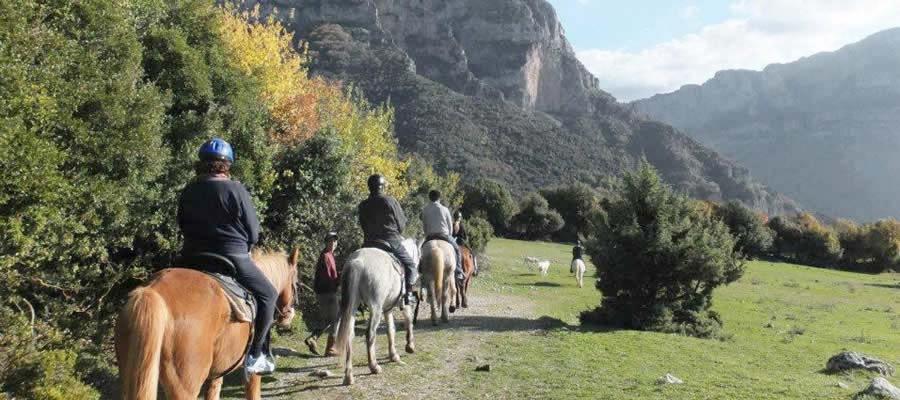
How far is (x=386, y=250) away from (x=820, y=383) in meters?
8.91

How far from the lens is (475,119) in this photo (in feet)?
407

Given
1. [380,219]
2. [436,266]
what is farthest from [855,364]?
[380,219]

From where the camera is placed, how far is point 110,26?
1065 centimetres

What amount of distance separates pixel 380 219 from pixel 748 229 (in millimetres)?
68339

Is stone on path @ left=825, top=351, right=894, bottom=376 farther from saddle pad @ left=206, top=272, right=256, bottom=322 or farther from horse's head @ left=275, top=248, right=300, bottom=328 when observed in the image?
saddle pad @ left=206, top=272, right=256, bottom=322

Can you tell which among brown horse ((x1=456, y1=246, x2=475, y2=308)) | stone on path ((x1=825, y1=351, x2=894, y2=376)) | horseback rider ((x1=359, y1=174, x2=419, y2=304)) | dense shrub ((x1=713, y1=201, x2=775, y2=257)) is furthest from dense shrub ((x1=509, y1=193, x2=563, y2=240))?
horseback rider ((x1=359, y1=174, x2=419, y2=304))

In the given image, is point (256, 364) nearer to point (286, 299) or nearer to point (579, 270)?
point (286, 299)

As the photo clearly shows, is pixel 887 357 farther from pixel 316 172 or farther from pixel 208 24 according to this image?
pixel 208 24

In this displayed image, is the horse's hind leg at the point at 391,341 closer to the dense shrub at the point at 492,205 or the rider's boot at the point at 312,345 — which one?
the rider's boot at the point at 312,345

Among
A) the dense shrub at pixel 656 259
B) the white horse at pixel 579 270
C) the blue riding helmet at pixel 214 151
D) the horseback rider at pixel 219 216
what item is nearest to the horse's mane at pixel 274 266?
the horseback rider at pixel 219 216

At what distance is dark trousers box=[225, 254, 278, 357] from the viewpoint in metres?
5.96

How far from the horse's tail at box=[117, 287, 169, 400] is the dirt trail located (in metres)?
4.13

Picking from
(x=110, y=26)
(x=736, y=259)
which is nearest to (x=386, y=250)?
(x=110, y=26)

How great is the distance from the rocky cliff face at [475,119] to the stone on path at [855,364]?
86.4 m
